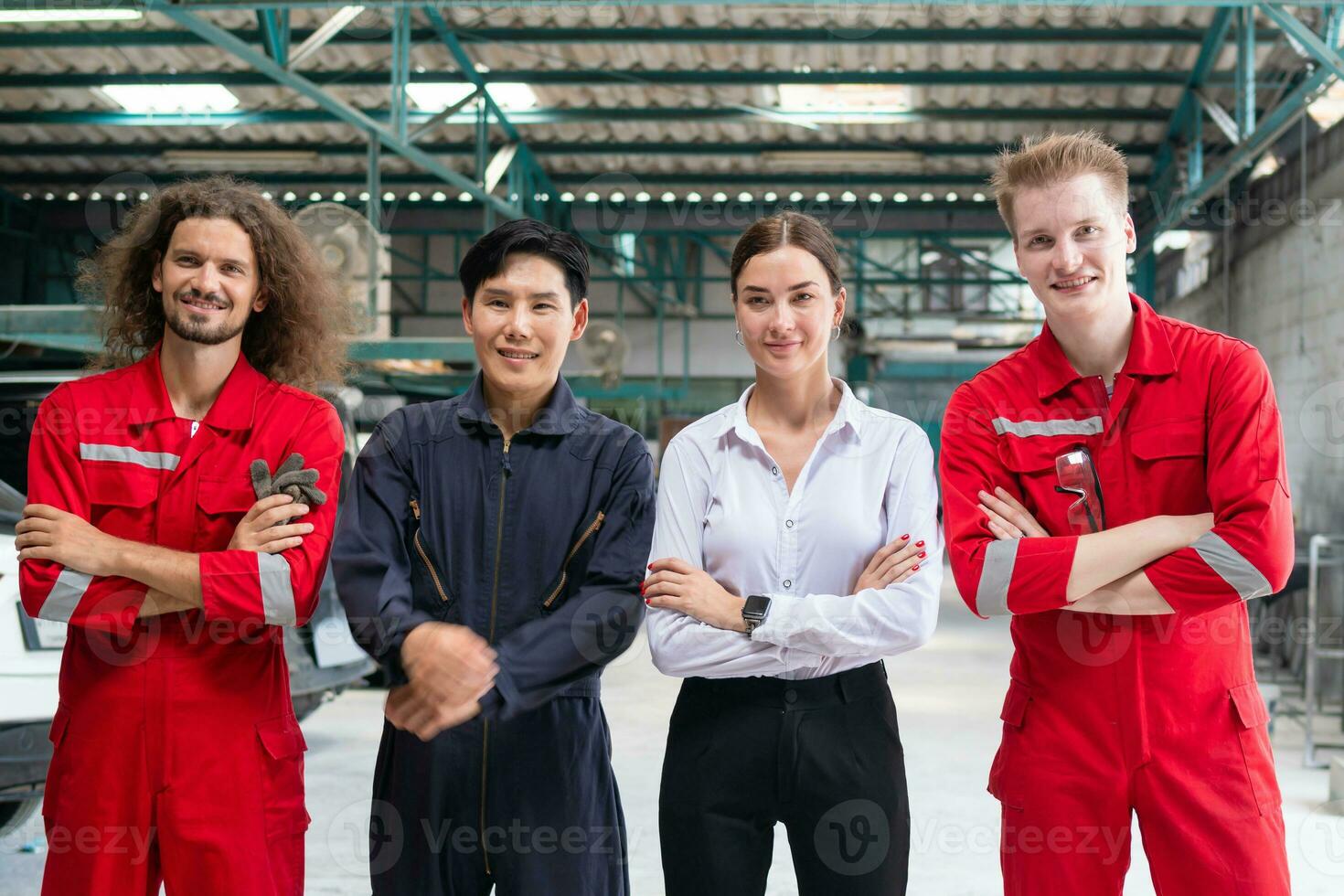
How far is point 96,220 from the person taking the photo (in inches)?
627

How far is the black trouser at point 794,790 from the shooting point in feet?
6.72

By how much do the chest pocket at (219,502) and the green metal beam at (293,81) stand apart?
15.3 feet

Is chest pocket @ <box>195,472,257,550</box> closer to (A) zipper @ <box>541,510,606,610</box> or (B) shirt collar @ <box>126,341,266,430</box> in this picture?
(B) shirt collar @ <box>126,341,266,430</box>

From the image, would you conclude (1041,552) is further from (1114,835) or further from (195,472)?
(195,472)

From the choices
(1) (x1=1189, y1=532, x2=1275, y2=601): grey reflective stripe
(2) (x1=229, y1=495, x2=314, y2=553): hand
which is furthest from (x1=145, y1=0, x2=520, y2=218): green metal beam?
(1) (x1=1189, y1=532, x2=1275, y2=601): grey reflective stripe

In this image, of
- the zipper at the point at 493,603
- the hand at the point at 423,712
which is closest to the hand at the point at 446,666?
the hand at the point at 423,712

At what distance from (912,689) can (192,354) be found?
21.5 feet

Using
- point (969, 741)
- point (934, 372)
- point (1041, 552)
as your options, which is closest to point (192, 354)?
point (1041, 552)

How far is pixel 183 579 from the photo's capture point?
6.95 feet

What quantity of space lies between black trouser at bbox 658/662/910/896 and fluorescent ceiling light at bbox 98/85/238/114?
10727 mm

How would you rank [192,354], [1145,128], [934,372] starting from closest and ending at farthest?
[192,354]
[1145,128]
[934,372]

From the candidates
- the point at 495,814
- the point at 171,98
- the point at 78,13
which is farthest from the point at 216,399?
the point at 171,98

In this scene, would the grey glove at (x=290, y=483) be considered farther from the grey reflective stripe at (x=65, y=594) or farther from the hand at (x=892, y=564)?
the hand at (x=892, y=564)

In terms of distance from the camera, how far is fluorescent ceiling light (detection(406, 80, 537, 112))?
11.1 m
